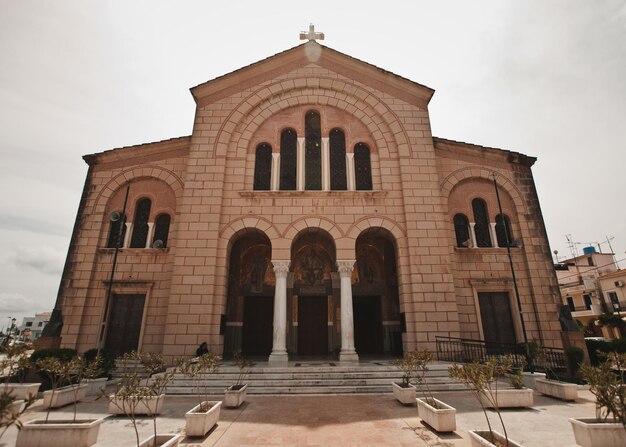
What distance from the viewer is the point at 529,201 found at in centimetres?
1560

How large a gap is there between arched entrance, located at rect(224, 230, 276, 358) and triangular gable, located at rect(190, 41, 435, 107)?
24.5 ft

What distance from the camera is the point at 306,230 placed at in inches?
547

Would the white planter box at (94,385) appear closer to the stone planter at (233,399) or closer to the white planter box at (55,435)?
the stone planter at (233,399)

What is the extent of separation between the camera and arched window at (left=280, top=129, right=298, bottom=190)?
14828 millimetres

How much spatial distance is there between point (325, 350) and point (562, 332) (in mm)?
10058

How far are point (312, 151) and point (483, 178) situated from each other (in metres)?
8.60

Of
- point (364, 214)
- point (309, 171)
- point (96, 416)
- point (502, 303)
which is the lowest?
point (96, 416)

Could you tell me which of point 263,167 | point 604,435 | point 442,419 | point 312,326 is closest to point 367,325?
point 312,326

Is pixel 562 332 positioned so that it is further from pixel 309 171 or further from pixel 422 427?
pixel 309 171

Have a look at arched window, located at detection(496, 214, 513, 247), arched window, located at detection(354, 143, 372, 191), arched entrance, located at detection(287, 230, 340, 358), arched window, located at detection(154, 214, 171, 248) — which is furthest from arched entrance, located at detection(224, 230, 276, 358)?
arched window, located at detection(496, 214, 513, 247)

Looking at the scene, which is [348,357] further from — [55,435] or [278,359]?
[55,435]

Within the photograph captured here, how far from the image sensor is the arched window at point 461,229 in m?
15.0

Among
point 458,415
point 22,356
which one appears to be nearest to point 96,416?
point 22,356

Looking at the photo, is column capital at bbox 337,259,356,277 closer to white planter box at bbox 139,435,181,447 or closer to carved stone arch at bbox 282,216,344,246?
carved stone arch at bbox 282,216,344,246
